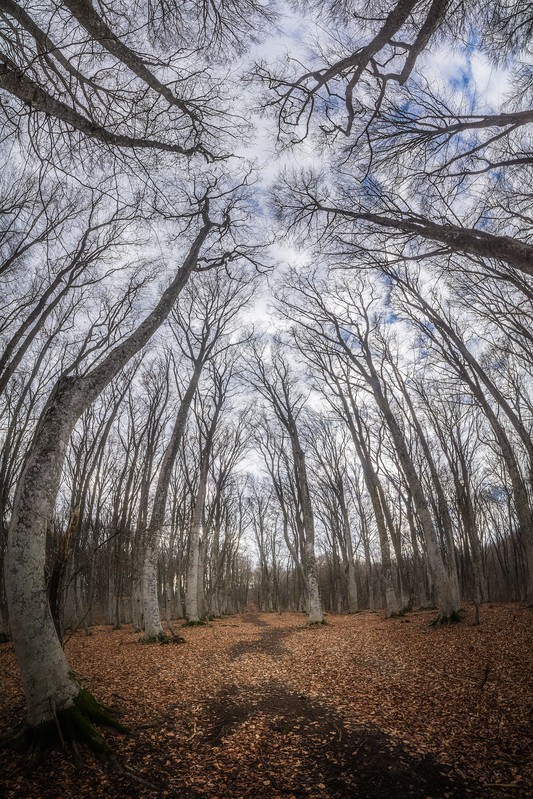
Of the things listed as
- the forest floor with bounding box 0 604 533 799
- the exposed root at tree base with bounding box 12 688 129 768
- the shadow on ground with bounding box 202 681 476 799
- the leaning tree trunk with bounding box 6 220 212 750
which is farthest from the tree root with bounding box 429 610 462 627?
the exposed root at tree base with bounding box 12 688 129 768

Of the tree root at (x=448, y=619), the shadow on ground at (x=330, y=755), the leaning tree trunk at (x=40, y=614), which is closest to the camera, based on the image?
the shadow on ground at (x=330, y=755)

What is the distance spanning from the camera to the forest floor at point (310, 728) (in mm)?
2670

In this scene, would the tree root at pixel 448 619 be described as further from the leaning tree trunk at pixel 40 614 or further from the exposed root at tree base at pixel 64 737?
the exposed root at tree base at pixel 64 737

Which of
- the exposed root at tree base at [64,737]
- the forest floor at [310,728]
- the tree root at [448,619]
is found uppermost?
the exposed root at tree base at [64,737]

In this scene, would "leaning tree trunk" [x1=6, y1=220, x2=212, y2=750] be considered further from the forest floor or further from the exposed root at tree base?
the forest floor

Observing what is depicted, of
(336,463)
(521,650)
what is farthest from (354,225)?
(336,463)

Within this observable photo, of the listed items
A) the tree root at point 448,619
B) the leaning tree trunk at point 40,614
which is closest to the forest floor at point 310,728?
the leaning tree trunk at point 40,614

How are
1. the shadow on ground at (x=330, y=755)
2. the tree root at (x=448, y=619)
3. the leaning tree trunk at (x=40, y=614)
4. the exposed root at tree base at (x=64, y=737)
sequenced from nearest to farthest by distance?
the shadow on ground at (x=330, y=755) → the exposed root at tree base at (x=64, y=737) → the leaning tree trunk at (x=40, y=614) → the tree root at (x=448, y=619)

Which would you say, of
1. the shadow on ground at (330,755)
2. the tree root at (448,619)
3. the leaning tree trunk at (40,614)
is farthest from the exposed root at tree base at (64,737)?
the tree root at (448,619)

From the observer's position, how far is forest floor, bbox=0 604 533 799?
267 cm

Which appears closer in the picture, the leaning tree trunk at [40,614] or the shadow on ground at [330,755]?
the shadow on ground at [330,755]

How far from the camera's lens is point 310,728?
3.67m

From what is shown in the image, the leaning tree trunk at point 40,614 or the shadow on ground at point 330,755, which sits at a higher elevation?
the leaning tree trunk at point 40,614

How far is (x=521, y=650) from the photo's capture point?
600 cm
